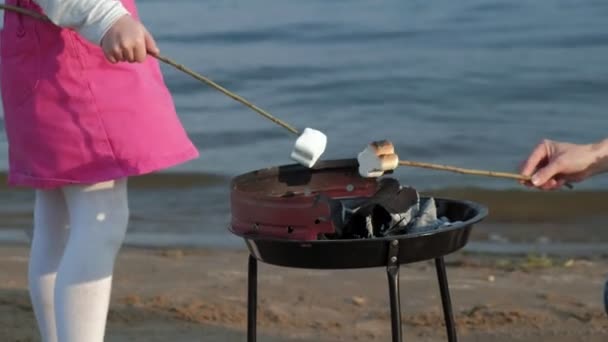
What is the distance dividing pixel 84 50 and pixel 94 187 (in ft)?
1.20

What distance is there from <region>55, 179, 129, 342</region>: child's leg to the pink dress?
0.08 metres

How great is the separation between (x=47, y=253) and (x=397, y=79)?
6.63m

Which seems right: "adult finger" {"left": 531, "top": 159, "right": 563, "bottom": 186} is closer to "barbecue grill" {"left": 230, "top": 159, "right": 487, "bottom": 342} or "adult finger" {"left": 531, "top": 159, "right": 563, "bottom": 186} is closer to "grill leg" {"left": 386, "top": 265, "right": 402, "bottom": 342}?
"barbecue grill" {"left": 230, "top": 159, "right": 487, "bottom": 342}

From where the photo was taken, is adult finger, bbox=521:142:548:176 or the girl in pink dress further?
the girl in pink dress

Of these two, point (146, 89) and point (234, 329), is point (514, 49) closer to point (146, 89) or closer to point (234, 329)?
point (234, 329)

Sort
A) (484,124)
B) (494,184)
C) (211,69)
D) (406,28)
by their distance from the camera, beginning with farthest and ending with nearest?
1. (406,28)
2. (211,69)
3. (484,124)
4. (494,184)

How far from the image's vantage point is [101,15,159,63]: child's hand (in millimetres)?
2967

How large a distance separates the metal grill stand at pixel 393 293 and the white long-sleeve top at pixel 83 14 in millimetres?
695

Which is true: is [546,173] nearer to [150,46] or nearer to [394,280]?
[394,280]

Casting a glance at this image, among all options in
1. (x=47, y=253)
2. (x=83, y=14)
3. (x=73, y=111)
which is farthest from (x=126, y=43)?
(x=47, y=253)

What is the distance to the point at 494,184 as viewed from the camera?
22.6 ft

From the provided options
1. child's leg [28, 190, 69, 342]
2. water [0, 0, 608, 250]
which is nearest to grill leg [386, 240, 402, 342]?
child's leg [28, 190, 69, 342]

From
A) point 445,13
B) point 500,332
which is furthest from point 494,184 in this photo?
point 445,13

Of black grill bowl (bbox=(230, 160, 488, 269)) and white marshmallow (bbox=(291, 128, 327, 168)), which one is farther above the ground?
white marshmallow (bbox=(291, 128, 327, 168))
